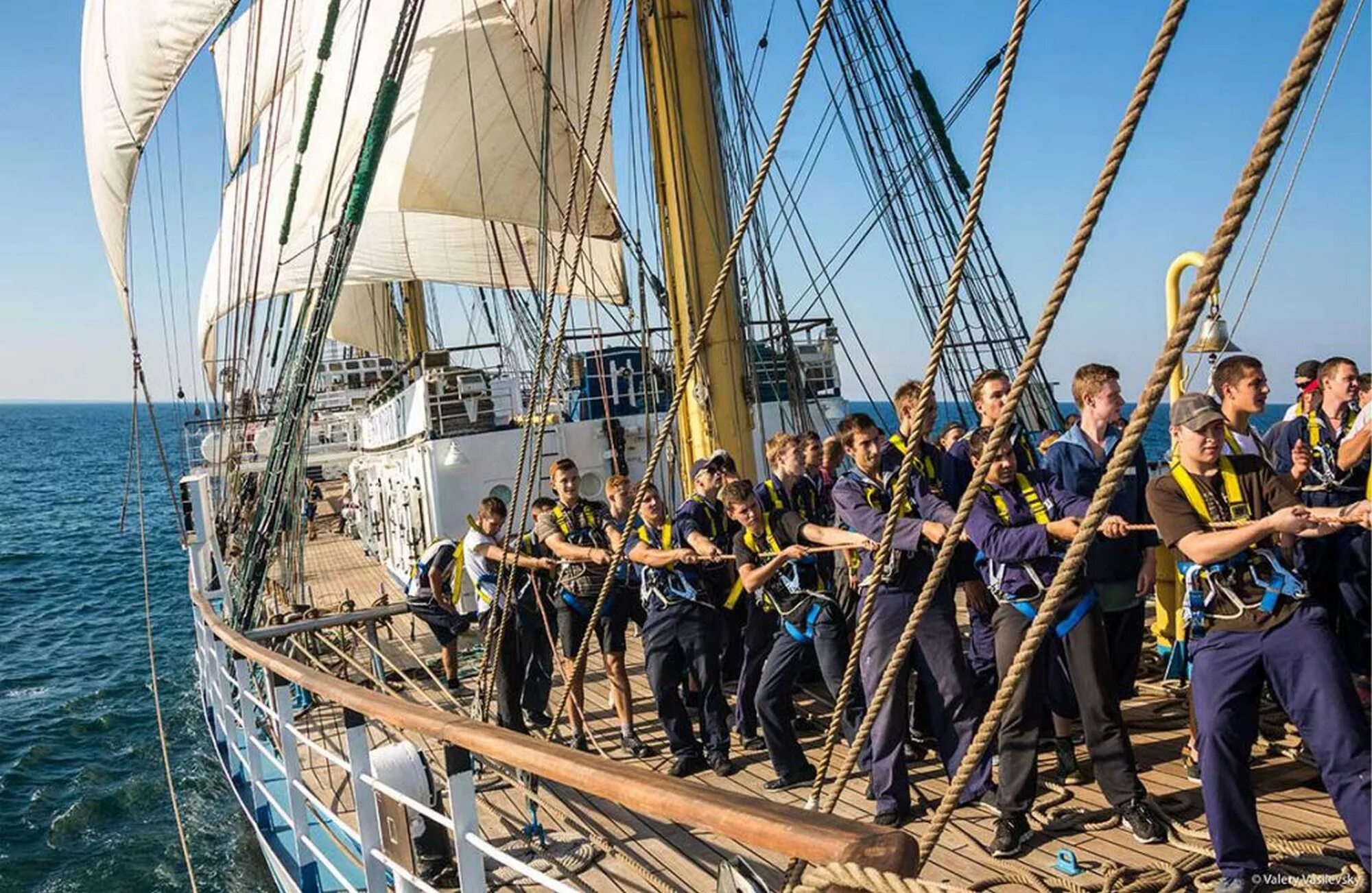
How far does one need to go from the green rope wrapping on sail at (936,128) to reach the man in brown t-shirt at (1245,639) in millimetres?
10594

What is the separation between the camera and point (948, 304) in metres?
2.60

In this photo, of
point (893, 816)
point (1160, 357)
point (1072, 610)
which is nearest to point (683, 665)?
point (893, 816)

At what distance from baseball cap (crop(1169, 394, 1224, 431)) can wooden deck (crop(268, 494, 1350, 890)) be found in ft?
5.74

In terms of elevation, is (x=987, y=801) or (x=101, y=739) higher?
(x=987, y=801)

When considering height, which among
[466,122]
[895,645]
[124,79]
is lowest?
[895,645]

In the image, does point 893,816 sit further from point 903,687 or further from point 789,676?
point 789,676

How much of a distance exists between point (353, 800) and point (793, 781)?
2.35 metres

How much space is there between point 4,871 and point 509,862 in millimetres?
8874

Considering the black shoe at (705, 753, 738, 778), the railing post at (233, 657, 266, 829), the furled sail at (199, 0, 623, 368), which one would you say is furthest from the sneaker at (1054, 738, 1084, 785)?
the furled sail at (199, 0, 623, 368)

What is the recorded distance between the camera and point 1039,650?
4.16 metres

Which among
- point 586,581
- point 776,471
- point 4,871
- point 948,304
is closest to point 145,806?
point 4,871

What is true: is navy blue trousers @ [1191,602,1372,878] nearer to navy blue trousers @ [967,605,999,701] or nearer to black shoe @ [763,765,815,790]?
navy blue trousers @ [967,605,999,701]

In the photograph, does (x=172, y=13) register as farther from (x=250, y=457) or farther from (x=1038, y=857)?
(x=1038, y=857)

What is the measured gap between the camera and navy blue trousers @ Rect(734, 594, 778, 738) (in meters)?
5.82
